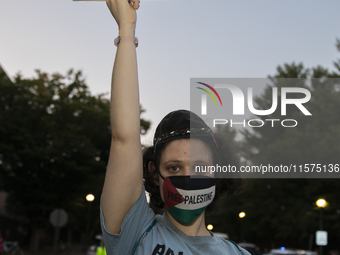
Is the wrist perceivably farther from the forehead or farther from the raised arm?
the forehead

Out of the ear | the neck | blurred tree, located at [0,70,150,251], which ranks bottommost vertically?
the neck

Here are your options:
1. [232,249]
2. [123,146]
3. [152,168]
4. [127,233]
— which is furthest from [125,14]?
[232,249]

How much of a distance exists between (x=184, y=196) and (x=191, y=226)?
6.1 inches

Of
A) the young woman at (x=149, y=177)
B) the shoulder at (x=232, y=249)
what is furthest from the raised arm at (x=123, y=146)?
the shoulder at (x=232, y=249)

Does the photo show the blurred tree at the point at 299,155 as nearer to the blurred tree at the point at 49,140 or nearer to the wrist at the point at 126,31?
the blurred tree at the point at 49,140

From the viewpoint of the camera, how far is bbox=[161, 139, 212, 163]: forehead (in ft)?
6.44

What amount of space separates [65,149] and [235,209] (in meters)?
27.1

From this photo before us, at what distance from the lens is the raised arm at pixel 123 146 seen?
1.69 meters

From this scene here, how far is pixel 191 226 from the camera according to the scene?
197 cm

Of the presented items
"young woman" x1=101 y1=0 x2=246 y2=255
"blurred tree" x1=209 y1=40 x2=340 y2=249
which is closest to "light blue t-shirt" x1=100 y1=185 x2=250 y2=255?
"young woman" x1=101 y1=0 x2=246 y2=255

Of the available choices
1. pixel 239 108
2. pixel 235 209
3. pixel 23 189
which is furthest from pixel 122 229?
pixel 235 209

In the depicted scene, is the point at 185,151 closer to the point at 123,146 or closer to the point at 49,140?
the point at 123,146

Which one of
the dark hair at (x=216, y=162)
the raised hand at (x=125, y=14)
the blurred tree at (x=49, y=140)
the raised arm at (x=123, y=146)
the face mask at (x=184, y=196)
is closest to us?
the raised arm at (x=123, y=146)

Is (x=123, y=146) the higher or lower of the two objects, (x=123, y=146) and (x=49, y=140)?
the lower
